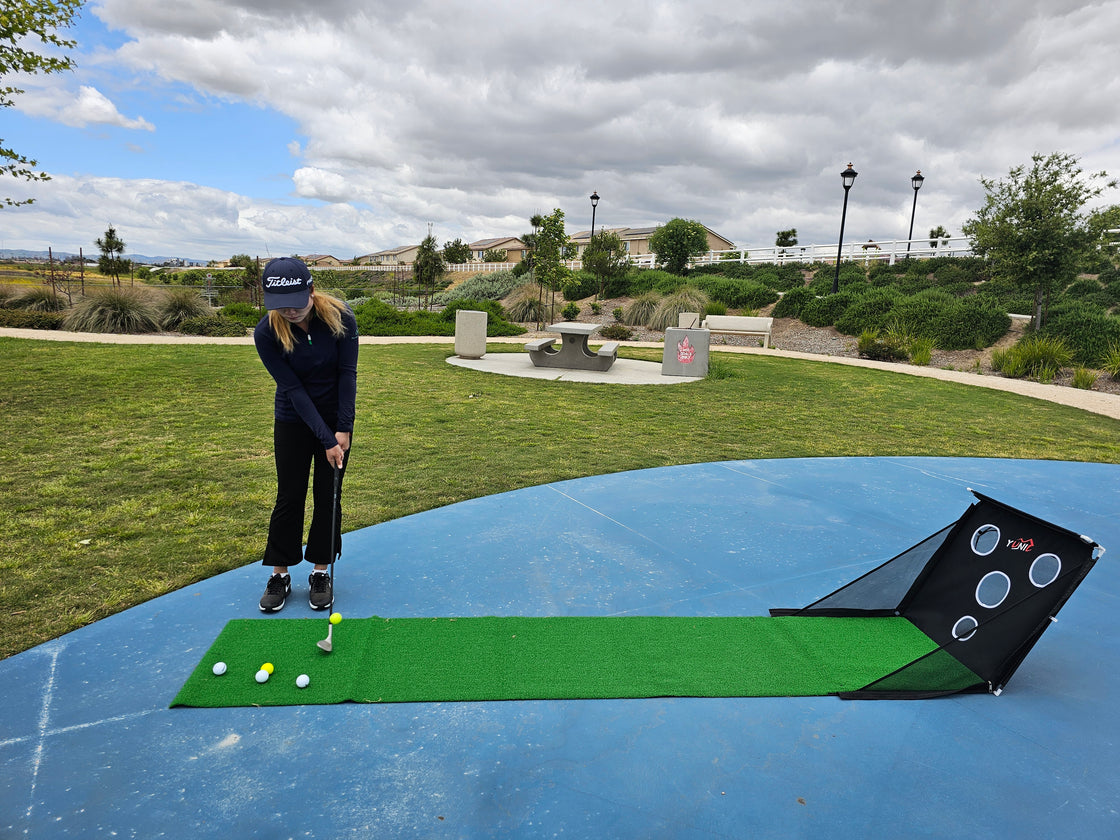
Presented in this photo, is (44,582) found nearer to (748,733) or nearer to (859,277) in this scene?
(748,733)

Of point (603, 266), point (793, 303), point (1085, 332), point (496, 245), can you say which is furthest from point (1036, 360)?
point (496, 245)

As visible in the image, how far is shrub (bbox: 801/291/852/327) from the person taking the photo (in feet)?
75.8

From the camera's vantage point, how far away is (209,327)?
17.4 metres

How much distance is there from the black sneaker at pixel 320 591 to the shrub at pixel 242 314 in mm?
17738

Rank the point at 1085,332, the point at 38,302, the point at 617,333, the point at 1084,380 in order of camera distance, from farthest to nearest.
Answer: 1. the point at 617,333
2. the point at 38,302
3. the point at 1085,332
4. the point at 1084,380

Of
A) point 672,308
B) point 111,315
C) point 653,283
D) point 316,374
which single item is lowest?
point 111,315

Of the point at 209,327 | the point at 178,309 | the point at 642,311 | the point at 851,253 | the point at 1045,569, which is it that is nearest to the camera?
the point at 1045,569

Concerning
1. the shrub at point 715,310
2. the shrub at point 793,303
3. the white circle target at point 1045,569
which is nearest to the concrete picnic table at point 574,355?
the white circle target at point 1045,569

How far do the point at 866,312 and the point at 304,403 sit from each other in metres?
22.2

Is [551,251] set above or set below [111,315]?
above

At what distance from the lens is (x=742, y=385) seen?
12055 millimetres

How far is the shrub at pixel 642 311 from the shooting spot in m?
23.9

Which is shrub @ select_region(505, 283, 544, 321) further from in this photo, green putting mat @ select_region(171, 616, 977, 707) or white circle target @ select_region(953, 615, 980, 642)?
white circle target @ select_region(953, 615, 980, 642)

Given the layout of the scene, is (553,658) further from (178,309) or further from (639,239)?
(639,239)
